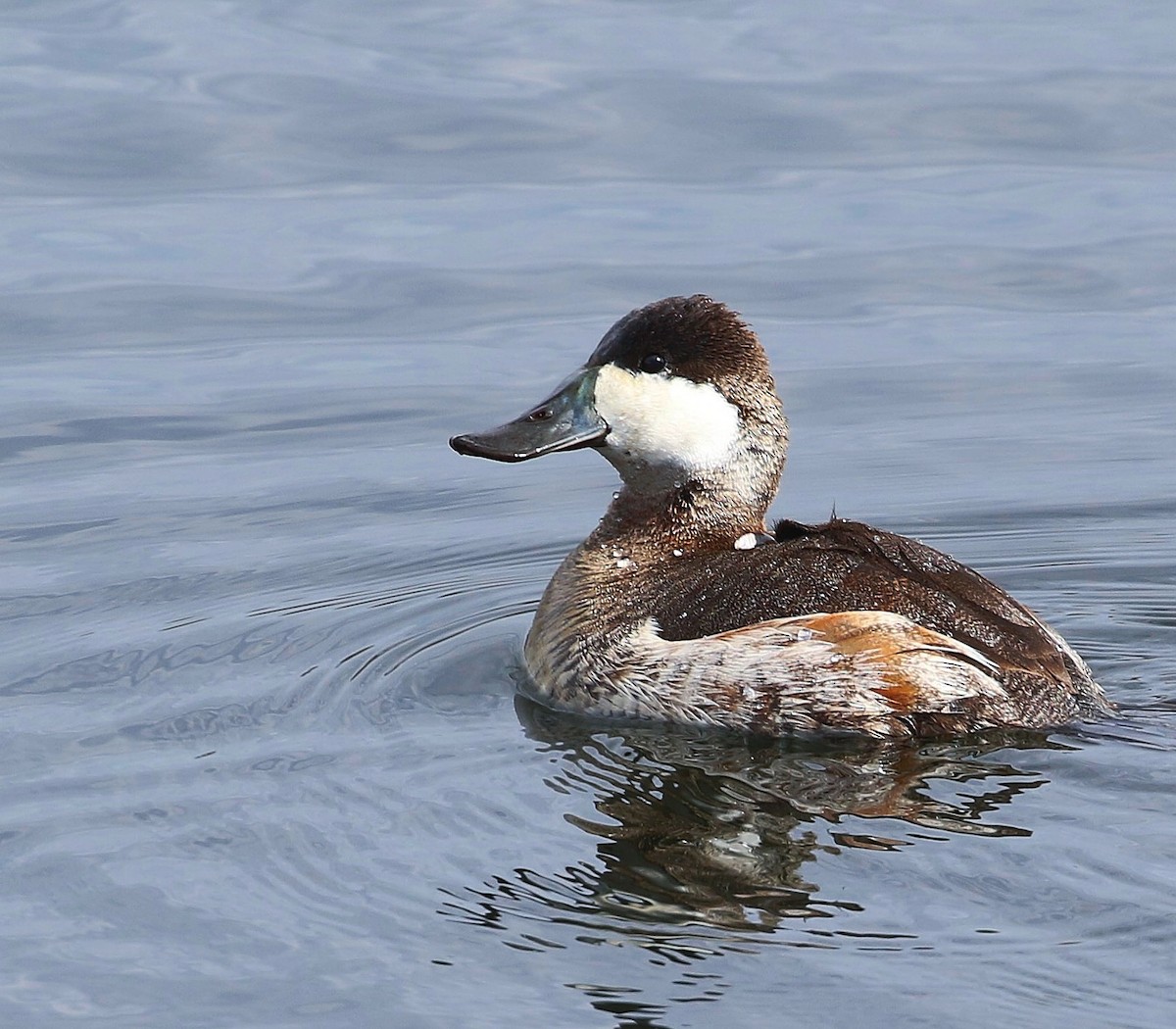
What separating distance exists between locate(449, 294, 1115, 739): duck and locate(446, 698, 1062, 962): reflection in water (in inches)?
4.1

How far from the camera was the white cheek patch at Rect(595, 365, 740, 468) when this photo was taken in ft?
22.0

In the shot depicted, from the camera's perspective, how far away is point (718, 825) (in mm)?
5566

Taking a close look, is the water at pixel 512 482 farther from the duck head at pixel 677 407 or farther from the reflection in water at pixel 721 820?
the duck head at pixel 677 407

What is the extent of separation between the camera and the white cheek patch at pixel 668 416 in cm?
671

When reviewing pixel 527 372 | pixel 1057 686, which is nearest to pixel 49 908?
pixel 1057 686

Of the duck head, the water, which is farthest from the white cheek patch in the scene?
the water

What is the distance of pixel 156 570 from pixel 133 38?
24.8 ft

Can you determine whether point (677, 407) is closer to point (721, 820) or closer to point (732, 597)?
point (732, 597)

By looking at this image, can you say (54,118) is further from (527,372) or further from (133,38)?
(527,372)

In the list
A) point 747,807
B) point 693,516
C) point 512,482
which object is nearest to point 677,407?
point 693,516

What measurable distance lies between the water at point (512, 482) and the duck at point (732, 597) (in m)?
0.17

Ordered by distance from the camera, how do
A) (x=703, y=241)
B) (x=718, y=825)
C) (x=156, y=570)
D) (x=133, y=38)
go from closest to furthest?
1. (x=718, y=825)
2. (x=156, y=570)
3. (x=703, y=241)
4. (x=133, y=38)

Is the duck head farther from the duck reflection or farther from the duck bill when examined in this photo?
the duck reflection

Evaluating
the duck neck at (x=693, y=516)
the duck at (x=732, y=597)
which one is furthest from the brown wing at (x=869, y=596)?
the duck neck at (x=693, y=516)
